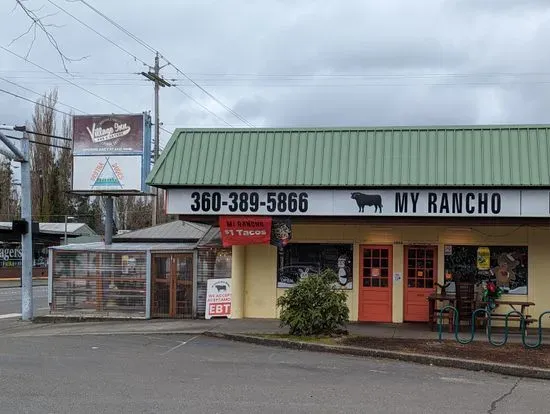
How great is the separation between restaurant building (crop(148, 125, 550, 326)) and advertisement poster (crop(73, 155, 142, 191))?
6.00m

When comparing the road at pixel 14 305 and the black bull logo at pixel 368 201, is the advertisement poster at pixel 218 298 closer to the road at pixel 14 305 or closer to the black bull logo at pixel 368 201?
the black bull logo at pixel 368 201

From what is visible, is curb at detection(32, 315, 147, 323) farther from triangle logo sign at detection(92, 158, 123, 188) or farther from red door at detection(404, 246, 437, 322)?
red door at detection(404, 246, 437, 322)

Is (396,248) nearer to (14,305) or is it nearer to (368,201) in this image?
(368,201)

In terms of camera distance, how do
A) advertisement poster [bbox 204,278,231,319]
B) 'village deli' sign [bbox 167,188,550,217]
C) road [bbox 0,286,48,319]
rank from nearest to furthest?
1. 'village deli' sign [bbox 167,188,550,217]
2. advertisement poster [bbox 204,278,231,319]
3. road [bbox 0,286,48,319]

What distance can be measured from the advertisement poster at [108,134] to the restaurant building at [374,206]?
6.24 m

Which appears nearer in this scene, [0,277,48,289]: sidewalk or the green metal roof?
the green metal roof

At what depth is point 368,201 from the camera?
15031mm

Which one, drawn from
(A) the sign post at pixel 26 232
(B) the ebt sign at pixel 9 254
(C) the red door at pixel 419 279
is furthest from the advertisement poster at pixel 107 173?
(B) the ebt sign at pixel 9 254

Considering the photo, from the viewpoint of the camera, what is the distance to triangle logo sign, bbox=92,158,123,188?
22078mm

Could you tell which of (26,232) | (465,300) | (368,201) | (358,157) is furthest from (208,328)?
(26,232)

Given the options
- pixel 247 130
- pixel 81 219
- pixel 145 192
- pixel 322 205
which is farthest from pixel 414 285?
pixel 81 219

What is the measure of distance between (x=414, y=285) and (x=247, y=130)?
19.4ft

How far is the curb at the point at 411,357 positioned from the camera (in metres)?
10.4

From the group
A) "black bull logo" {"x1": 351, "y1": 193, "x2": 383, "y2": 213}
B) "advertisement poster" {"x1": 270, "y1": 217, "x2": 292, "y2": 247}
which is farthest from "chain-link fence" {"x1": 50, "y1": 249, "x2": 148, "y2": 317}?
"black bull logo" {"x1": 351, "y1": 193, "x2": 383, "y2": 213}
